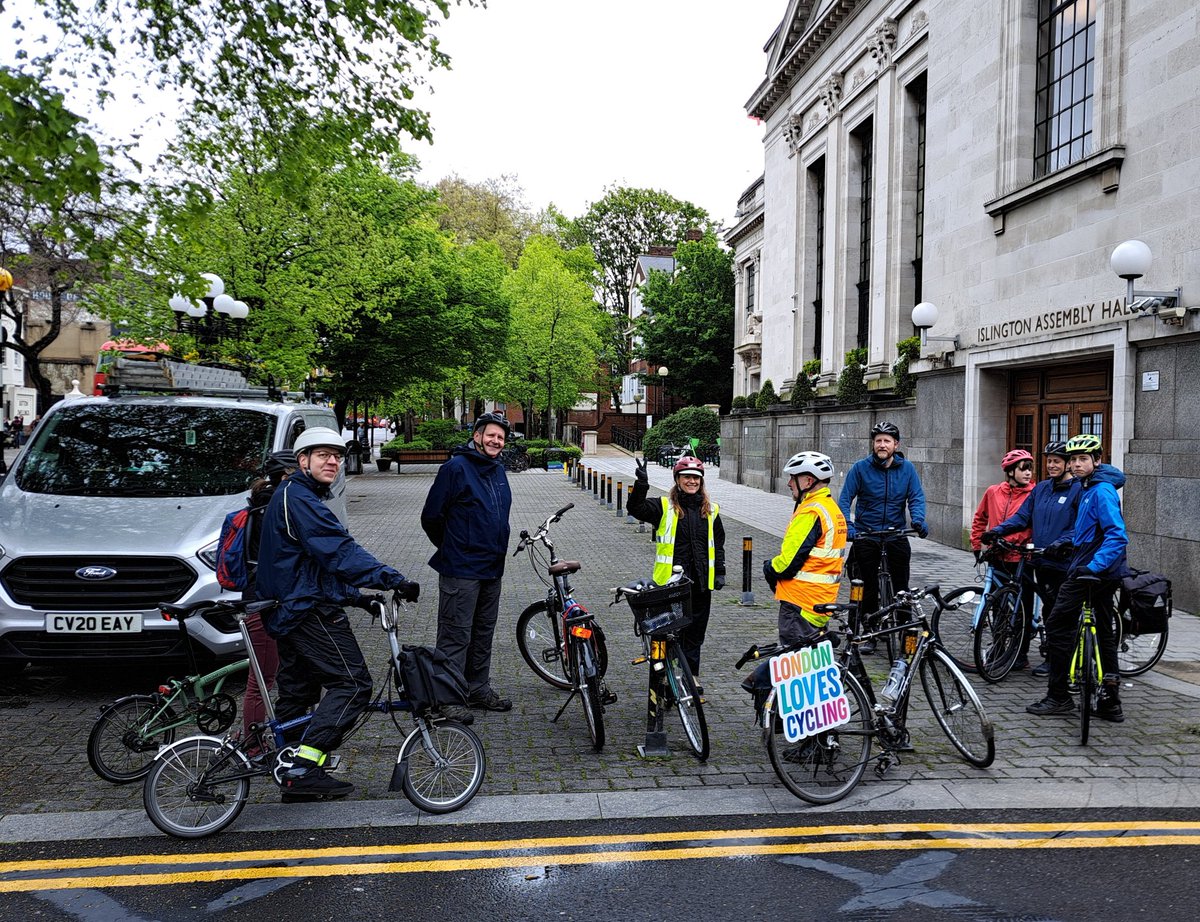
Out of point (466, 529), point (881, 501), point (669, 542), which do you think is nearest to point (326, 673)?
point (466, 529)

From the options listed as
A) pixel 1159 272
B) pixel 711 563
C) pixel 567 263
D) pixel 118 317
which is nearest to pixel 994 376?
pixel 1159 272

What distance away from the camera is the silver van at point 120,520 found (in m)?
6.17

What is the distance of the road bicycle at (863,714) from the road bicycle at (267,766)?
5.33 ft

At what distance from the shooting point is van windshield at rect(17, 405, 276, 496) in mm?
7344

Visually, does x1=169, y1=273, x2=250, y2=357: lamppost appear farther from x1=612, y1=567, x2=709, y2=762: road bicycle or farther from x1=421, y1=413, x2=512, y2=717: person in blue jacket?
x1=612, y1=567, x2=709, y2=762: road bicycle

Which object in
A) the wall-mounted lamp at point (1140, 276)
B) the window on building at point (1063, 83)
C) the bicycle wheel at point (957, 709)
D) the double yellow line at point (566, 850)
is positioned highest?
the window on building at point (1063, 83)

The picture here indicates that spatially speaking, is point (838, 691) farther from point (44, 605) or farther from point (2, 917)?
point (44, 605)

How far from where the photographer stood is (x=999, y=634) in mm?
7363

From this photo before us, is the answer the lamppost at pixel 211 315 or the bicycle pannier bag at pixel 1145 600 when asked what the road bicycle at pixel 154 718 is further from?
the lamppost at pixel 211 315

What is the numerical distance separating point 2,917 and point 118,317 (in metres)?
17.3

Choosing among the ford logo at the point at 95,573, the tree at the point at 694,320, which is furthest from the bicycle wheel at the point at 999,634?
the tree at the point at 694,320

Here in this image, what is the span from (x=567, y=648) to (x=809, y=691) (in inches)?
78.5

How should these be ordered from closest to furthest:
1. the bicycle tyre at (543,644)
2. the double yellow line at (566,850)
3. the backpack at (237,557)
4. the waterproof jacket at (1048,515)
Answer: the double yellow line at (566,850) < the backpack at (237,557) < the waterproof jacket at (1048,515) < the bicycle tyre at (543,644)

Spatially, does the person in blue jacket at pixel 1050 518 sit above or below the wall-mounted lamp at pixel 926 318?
below
